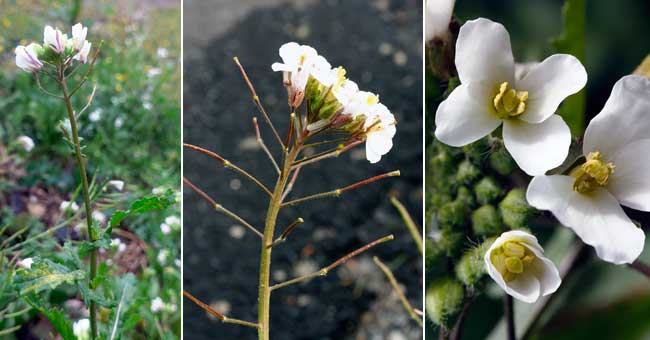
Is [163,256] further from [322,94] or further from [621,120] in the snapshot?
[621,120]

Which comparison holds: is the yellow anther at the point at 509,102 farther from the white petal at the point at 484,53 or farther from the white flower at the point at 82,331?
the white flower at the point at 82,331

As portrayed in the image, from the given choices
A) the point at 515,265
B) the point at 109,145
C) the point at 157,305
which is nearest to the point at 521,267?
the point at 515,265

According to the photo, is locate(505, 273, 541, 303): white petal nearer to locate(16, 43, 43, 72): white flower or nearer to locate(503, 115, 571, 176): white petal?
locate(503, 115, 571, 176): white petal

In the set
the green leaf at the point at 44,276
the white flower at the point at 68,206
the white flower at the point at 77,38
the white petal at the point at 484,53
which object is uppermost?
the white flower at the point at 77,38

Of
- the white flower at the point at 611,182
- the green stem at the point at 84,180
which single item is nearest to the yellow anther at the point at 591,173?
the white flower at the point at 611,182

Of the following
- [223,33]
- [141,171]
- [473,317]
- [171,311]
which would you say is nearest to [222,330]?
[171,311]

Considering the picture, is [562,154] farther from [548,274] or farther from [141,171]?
[141,171]
